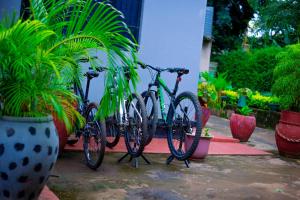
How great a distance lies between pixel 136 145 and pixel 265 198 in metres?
1.76

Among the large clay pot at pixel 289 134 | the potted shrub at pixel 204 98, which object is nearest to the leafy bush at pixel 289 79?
the large clay pot at pixel 289 134

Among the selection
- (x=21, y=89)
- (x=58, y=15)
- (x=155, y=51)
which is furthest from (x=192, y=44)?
(x=21, y=89)

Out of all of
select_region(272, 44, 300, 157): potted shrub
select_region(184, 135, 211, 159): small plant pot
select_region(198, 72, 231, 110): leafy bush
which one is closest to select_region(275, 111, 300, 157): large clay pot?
select_region(272, 44, 300, 157): potted shrub

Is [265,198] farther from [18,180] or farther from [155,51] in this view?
[155,51]

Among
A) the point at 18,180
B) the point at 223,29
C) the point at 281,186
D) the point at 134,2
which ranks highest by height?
the point at 223,29

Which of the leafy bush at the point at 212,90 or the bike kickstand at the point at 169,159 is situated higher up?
the leafy bush at the point at 212,90

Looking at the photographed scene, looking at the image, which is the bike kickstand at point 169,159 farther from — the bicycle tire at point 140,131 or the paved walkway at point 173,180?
the bicycle tire at point 140,131

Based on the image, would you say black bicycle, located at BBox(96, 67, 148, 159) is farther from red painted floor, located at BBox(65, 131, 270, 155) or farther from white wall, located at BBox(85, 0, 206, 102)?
white wall, located at BBox(85, 0, 206, 102)

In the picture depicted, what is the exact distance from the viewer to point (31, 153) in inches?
127

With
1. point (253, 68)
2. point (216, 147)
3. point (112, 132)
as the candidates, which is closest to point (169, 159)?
point (112, 132)

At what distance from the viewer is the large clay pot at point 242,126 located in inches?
345

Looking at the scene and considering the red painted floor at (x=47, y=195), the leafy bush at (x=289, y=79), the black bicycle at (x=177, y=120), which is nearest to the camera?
the red painted floor at (x=47, y=195)

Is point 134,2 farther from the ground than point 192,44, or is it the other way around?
point 134,2

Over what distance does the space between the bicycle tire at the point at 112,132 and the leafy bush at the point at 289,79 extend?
3.18 m
